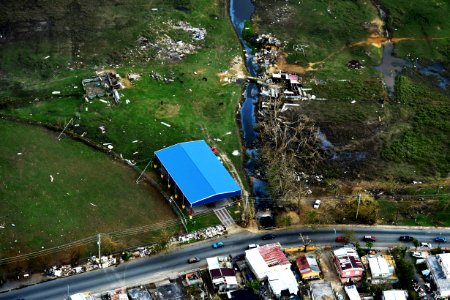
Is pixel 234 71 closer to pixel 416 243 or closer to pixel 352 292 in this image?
pixel 416 243

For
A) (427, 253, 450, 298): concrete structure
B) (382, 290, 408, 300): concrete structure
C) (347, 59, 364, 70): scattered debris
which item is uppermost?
(347, 59, 364, 70): scattered debris

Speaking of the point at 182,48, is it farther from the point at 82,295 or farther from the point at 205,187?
the point at 82,295

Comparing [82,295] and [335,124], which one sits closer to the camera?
[82,295]

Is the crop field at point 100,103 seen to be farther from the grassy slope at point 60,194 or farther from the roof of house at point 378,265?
the roof of house at point 378,265

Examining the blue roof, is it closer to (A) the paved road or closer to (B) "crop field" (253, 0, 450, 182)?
(A) the paved road

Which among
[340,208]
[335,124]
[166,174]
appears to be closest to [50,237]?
[166,174]

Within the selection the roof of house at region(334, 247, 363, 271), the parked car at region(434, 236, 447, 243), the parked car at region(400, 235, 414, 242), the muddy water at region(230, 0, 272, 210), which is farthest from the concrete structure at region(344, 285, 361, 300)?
the muddy water at region(230, 0, 272, 210)
